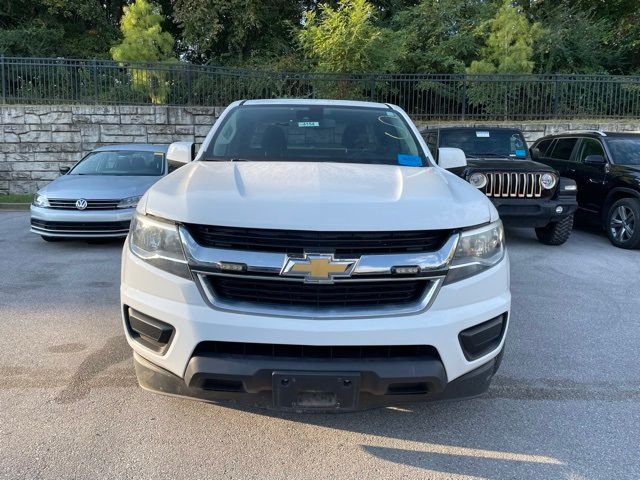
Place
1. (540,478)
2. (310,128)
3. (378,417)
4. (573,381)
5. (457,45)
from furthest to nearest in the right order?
(457,45) → (310,128) → (573,381) → (378,417) → (540,478)

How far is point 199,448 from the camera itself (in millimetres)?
2869

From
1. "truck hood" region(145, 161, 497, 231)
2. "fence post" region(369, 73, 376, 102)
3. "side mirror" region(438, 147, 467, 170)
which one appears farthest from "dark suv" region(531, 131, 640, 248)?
"truck hood" region(145, 161, 497, 231)

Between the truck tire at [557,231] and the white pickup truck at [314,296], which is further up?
the white pickup truck at [314,296]

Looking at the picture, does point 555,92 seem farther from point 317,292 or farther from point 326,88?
point 317,292

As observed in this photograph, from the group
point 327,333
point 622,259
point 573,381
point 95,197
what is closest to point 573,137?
point 622,259

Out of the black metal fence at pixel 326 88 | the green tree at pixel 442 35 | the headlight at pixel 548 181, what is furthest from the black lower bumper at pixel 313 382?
the green tree at pixel 442 35

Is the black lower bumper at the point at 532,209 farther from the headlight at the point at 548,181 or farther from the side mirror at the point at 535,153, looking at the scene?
the side mirror at the point at 535,153

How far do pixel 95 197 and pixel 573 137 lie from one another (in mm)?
8041

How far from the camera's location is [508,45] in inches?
614

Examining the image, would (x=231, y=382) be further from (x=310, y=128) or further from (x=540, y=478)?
(x=310, y=128)

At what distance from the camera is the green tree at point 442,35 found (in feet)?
55.9

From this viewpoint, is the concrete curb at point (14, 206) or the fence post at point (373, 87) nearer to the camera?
the concrete curb at point (14, 206)

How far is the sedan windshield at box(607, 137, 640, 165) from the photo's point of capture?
8547 mm

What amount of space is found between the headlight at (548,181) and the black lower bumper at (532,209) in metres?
0.19
